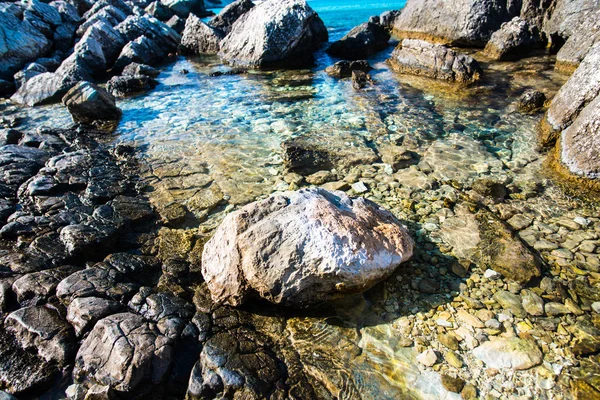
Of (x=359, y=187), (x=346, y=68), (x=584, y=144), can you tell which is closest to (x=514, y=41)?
(x=346, y=68)

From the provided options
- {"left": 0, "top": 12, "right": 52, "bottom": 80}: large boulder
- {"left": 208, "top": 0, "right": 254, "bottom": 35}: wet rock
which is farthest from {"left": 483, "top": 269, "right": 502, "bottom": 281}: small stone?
{"left": 208, "top": 0, "right": 254, "bottom": 35}: wet rock

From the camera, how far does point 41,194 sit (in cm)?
629

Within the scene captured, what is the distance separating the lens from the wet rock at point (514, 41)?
42.2ft

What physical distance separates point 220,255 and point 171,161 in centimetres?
401

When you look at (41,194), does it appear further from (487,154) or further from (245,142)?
(487,154)

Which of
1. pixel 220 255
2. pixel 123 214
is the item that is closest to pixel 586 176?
pixel 220 255

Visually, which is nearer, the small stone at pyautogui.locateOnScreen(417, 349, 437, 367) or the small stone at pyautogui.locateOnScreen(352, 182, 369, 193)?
the small stone at pyautogui.locateOnScreen(417, 349, 437, 367)

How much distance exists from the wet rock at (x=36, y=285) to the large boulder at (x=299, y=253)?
1758mm

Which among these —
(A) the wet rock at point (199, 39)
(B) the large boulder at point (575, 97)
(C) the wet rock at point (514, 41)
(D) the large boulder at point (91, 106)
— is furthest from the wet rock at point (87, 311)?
(A) the wet rock at point (199, 39)

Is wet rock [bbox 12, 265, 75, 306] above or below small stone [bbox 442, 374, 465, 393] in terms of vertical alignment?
above

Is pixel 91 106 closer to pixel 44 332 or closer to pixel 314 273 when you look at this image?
pixel 44 332

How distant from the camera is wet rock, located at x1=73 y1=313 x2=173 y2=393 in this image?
3303 mm

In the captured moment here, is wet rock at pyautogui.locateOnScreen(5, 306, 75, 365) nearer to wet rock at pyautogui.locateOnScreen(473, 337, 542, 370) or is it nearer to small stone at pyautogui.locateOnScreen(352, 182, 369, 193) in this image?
wet rock at pyautogui.locateOnScreen(473, 337, 542, 370)

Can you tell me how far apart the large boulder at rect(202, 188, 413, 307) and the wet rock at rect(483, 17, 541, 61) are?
1179 centimetres
